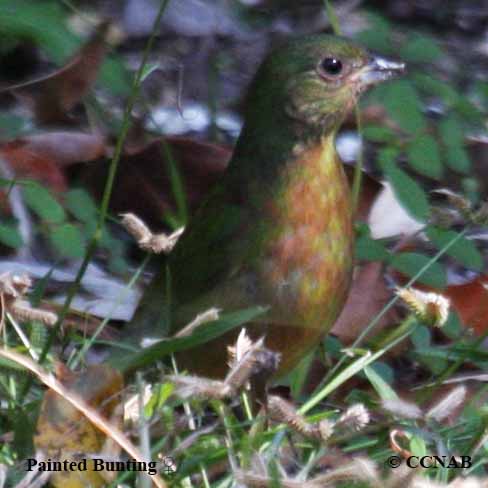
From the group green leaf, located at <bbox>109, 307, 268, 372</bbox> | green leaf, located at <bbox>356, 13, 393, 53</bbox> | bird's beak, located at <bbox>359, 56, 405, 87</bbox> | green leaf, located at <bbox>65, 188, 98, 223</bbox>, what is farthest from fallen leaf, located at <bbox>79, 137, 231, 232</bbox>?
green leaf, located at <bbox>109, 307, 268, 372</bbox>

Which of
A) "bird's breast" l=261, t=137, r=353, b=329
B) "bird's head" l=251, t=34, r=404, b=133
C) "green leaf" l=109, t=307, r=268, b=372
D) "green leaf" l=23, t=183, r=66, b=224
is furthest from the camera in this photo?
"bird's head" l=251, t=34, r=404, b=133

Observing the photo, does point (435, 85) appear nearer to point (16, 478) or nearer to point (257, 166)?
point (257, 166)

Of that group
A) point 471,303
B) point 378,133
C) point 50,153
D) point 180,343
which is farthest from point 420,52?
point 180,343

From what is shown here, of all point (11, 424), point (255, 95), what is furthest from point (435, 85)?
point (11, 424)

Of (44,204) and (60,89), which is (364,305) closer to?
(44,204)

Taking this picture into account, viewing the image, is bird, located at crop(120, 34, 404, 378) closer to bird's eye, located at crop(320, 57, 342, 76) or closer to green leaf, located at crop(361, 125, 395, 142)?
bird's eye, located at crop(320, 57, 342, 76)

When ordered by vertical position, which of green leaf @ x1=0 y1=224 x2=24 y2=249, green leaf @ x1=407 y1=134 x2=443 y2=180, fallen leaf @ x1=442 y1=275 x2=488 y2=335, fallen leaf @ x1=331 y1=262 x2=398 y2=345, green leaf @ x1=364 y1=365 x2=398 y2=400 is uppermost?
green leaf @ x1=407 y1=134 x2=443 y2=180
